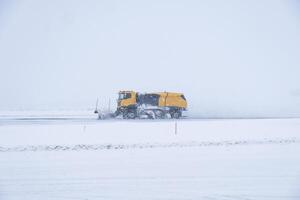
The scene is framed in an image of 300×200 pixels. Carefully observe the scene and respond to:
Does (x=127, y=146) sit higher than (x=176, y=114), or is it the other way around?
(x=176, y=114)

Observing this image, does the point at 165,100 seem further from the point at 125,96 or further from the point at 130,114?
the point at 125,96

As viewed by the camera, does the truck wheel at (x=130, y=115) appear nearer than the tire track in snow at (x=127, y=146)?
No

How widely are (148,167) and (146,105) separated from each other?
19.6 metres

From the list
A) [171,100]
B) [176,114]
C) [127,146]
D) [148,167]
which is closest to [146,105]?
[171,100]

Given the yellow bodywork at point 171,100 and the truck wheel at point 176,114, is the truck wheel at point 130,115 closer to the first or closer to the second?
the yellow bodywork at point 171,100

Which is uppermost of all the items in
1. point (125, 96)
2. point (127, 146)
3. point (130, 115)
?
point (125, 96)

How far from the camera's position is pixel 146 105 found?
96.2 feet

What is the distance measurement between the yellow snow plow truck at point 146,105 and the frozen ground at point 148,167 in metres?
11.7

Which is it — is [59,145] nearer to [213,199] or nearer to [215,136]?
[215,136]

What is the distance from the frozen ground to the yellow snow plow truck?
11.7m

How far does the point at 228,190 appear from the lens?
24.1 ft

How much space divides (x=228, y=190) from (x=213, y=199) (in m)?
0.85

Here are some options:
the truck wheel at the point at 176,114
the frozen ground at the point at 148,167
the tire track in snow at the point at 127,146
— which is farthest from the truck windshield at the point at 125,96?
the tire track in snow at the point at 127,146

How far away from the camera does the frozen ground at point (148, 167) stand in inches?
285
